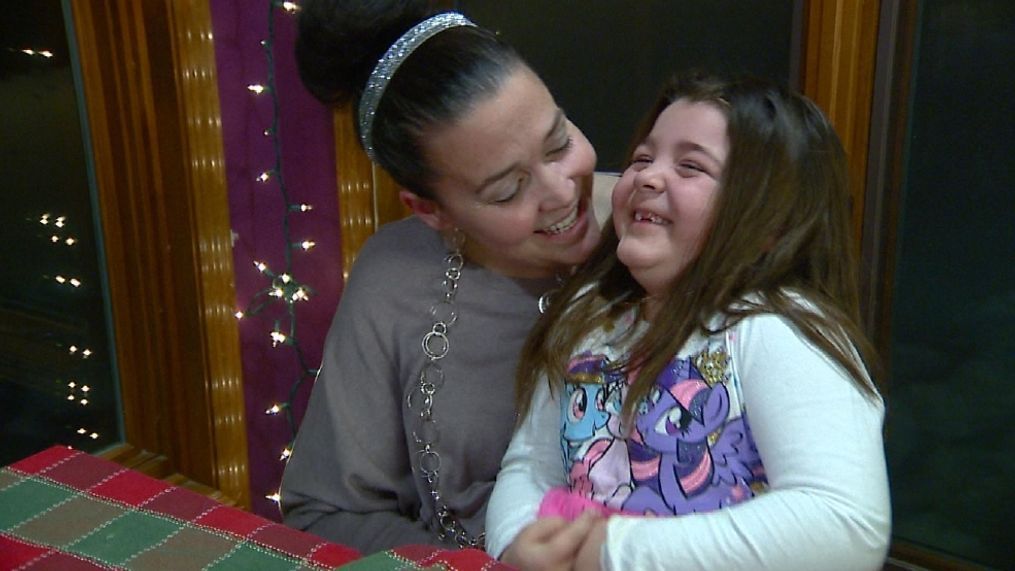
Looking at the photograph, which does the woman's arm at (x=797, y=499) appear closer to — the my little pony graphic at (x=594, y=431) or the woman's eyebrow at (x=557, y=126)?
the my little pony graphic at (x=594, y=431)

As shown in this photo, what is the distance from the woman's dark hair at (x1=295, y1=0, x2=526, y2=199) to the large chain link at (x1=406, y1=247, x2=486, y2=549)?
0.18 metres

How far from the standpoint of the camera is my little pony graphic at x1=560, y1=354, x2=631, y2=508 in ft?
3.38

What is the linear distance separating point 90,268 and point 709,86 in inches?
64.3

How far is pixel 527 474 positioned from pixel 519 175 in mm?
346

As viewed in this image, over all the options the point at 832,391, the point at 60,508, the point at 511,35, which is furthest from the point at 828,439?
the point at 511,35

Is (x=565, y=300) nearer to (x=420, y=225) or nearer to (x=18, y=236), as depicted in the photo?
(x=420, y=225)

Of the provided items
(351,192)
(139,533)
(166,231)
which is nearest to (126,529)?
(139,533)

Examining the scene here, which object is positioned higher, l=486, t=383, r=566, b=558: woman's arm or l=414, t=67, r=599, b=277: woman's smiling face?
l=414, t=67, r=599, b=277: woman's smiling face

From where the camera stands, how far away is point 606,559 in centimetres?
88

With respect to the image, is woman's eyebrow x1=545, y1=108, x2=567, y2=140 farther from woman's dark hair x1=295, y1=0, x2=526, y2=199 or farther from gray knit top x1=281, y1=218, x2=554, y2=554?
gray knit top x1=281, y1=218, x2=554, y2=554

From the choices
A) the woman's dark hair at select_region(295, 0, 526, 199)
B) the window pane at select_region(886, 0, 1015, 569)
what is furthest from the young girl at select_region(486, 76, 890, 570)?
the window pane at select_region(886, 0, 1015, 569)

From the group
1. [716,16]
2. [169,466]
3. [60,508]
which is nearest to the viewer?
[60,508]

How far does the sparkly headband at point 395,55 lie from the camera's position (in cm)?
118

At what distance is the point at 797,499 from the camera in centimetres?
85
